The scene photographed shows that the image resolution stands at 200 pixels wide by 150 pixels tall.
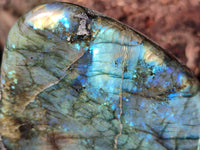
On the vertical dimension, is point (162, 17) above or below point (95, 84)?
above

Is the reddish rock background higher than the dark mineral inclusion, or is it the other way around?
the reddish rock background

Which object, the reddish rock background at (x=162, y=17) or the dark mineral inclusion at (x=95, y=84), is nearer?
the dark mineral inclusion at (x=95, y=84)

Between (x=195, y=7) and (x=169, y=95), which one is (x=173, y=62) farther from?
(x=195, y=7)

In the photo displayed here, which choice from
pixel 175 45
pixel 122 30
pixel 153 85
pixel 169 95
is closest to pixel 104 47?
pixel 122 30

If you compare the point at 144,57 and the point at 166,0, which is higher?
the point at 166,0

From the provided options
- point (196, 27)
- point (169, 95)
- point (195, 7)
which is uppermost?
point (195, 7)

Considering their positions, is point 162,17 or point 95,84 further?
point 162,17

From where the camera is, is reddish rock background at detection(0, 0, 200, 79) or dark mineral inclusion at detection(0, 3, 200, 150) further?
reddish rock background at detection(0, 0, 200, 79)

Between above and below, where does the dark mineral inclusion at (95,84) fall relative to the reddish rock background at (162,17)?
below
